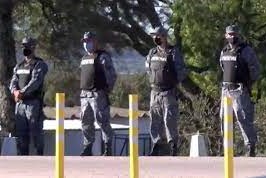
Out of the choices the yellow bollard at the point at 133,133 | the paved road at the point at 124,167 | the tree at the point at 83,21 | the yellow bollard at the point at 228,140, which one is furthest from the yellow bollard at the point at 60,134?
the tree at the point at 83,21

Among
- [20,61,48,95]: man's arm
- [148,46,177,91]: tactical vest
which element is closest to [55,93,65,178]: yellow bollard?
[148,46,177,91]: tactical vest

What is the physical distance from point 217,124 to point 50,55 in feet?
17.2

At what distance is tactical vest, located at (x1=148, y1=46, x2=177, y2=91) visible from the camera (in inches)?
593

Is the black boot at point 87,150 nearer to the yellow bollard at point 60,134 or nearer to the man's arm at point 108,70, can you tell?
A: the man's arm at point 108,70

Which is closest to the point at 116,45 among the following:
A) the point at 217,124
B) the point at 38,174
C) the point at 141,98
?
the point at 217,124

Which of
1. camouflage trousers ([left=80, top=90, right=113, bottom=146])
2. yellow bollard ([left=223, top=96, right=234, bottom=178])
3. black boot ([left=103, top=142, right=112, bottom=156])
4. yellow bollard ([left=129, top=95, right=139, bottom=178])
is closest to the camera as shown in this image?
yellow bollard ([left=223, top=96, right=234, bottom=178])

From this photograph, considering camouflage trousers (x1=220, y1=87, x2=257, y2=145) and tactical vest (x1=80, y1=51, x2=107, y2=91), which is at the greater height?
tactical vest (x1=80, y1=51, x2=107, y2=91)

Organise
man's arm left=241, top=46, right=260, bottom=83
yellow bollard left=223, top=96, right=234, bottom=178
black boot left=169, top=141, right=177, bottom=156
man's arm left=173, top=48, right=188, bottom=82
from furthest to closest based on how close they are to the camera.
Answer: black boot left=169, top=141, right=177, bottom=156
man's arm left=173, top=48, right=188, bottom=82
man's arm left=241, top=46, right=260, bottom=83
yellow bollard left=223, top=96, right=234, bottom=178

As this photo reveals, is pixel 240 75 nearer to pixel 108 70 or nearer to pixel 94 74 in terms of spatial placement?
pixel 108 70

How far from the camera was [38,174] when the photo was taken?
12.8 metres

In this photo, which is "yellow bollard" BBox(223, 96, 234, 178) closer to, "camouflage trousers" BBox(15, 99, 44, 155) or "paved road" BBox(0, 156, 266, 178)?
"paved road" BBox(0, 156, 266, 178)

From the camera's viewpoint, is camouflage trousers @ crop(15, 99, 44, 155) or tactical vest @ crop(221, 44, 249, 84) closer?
tactical vest @ crop(221, 44, 249, 84)

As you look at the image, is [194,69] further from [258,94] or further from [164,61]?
[164,61]

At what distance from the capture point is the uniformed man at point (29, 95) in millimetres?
15969
